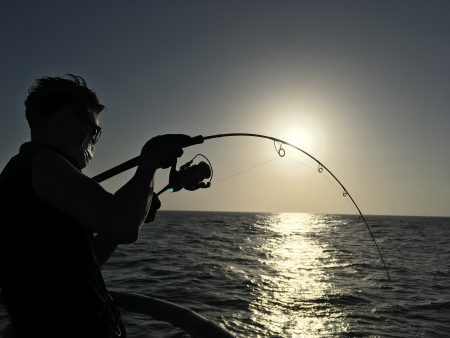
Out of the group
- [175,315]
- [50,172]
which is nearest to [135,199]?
[50,172]

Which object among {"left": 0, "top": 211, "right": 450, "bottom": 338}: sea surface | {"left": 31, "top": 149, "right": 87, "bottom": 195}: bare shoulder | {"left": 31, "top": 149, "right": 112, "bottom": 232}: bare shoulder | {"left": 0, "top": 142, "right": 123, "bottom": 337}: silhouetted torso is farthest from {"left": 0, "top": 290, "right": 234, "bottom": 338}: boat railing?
{"left": 0, "top": 211, "right": 450, "bottom": 338}: sea surface

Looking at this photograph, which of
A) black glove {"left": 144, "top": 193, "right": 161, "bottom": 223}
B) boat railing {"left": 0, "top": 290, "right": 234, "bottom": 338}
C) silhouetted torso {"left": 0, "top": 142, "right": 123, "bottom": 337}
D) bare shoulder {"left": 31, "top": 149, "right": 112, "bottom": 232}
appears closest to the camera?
bare shoulder {"left": 31, "top": 149, "right": 112, "bottom": 232}

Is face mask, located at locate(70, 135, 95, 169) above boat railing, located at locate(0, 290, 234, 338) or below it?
above

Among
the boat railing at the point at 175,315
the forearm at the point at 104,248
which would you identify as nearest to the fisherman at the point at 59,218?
the forearm at the point at 104,248

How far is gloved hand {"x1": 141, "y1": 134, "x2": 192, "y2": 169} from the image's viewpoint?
165cm

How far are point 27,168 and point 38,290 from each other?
479mm

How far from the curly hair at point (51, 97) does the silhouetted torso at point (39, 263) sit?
18cm

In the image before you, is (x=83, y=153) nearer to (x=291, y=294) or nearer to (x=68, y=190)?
(x=68, y=190)

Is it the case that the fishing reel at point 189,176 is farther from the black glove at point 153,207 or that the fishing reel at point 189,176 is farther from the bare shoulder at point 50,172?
the bare shoulder at point 50,172

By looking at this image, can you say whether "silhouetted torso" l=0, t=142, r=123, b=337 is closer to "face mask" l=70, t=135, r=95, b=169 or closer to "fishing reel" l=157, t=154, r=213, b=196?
"face mask" l=70, t=135, r=95, b=169

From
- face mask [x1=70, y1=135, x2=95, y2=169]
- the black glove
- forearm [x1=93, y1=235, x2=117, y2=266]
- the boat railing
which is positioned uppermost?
face mask [x1=70, y1=135, x2=95, y2=169]

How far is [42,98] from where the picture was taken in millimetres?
1581

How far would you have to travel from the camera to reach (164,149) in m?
1.66

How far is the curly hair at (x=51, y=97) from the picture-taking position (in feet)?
5.19
